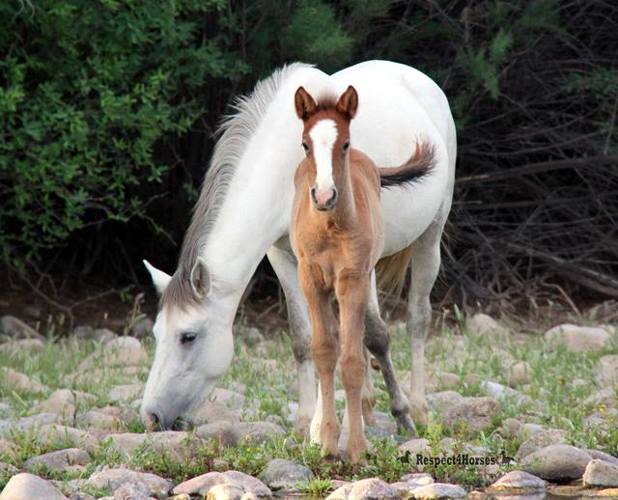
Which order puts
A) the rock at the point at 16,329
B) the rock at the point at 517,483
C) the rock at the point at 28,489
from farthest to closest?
the rock at the point at 16,329, the rock at the point at 517,483, the rock at the point at 28,489

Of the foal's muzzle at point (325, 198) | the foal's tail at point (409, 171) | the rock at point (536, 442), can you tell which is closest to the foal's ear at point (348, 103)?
the foal's muzzle at point (325, 198)

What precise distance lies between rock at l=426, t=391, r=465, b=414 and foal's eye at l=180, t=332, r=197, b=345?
1264mm

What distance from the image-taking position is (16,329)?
9.16 metres

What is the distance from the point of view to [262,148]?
18.3 feet

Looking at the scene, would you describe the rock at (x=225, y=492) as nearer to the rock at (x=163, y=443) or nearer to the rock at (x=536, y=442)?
the rock at (x=163, y=443)

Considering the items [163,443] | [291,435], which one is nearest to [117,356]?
[291,435]

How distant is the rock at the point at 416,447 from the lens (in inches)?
186

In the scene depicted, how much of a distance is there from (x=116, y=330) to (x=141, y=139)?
181cm

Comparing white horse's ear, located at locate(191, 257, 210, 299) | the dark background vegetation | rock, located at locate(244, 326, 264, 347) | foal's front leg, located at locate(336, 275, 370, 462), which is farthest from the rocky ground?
the dark background vegetation

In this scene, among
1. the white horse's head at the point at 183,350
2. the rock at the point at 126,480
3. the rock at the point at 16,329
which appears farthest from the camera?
the rock at the point at 16,329

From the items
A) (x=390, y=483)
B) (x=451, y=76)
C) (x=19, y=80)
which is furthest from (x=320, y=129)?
(x=451, y=76)

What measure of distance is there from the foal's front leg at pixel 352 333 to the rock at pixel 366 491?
0.47 m

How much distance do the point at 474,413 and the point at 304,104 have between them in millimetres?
1808

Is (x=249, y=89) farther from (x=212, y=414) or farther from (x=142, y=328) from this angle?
(x=212, y=414)
